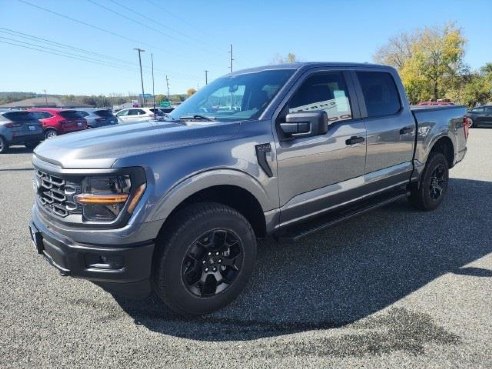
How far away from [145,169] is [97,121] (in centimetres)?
2041

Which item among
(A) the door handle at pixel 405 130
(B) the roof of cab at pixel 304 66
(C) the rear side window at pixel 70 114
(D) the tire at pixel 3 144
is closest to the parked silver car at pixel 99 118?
(C) the rear side window at pixel 70 114

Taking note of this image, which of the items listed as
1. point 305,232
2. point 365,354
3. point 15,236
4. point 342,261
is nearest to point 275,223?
point 305,232

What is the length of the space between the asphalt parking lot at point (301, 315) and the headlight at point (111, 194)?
952 mm

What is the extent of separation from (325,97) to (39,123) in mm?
15039

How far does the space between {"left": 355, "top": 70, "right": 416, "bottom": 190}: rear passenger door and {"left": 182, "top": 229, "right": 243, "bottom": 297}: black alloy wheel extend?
1.88m

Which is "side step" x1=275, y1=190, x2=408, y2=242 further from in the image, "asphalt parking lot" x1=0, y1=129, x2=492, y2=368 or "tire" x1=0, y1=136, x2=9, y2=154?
"tire" x1=0, y1=136, x2=9, y2=154

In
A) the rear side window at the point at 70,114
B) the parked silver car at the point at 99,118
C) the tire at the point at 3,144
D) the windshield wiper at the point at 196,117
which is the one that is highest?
the windshield wiper at the point at 196,117

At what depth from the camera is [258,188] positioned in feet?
10.1

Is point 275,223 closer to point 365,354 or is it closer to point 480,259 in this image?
point 365,354

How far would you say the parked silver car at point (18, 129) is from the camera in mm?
14578

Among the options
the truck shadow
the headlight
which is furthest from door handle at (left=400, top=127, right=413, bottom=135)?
the headlight

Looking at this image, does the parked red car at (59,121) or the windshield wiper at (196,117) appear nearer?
the windshield wiper at (196,117)

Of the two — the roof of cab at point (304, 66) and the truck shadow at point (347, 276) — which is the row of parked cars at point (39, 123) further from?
the truck shadow at point (347, 276)

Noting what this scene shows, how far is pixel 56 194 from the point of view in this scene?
275 centimetres
